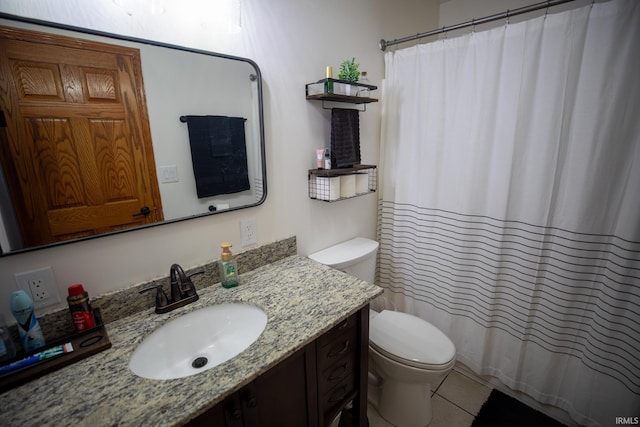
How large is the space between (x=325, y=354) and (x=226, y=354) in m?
0.35

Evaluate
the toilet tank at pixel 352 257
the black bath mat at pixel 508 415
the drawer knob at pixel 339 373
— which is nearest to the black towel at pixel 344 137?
the toilet tank at pixel 352 257

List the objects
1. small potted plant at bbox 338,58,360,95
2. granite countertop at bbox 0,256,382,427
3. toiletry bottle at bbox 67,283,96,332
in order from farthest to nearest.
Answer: small potted plant at bbox 338,58,360,95, toiletry bottle at bbox 67,283,96,332, granite countertop at bbox 0,256,382,427

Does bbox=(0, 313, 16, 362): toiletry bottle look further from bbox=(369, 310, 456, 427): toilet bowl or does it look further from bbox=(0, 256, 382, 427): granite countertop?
bbox=(369, 310, 456, 427): toilet bowl

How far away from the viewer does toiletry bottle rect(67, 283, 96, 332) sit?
2.86 ft

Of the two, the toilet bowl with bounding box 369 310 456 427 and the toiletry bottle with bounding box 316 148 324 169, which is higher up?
the toiletry bottle with bounding box 316 148 324 169

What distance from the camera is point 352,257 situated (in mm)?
1585

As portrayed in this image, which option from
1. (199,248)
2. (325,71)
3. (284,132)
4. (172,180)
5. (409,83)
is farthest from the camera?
(409,83)

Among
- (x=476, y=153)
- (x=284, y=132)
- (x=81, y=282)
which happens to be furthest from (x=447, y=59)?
(x=81, y=282)

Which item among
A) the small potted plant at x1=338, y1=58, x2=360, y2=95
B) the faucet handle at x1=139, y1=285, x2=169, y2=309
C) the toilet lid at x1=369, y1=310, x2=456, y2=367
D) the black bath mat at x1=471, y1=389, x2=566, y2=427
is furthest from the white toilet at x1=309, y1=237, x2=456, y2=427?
the small potted plant at x1=338, y1=58, x2=360, y2=95

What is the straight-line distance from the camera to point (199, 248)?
47.1 inches

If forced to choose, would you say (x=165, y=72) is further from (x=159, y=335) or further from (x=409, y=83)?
(x=409, y=83)

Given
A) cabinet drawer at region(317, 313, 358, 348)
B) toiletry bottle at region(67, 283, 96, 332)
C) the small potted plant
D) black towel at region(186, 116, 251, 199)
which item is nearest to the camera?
toiletry bottle at region(67, 283, 96, 332)

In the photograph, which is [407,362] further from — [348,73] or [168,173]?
[348,73]

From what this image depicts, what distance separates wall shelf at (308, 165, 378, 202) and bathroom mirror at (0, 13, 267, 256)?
0.41 metres
